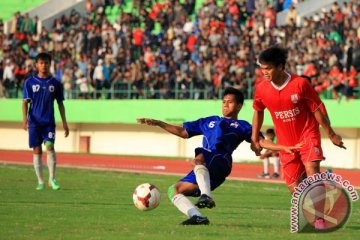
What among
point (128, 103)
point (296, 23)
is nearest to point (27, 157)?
point (128, 103)

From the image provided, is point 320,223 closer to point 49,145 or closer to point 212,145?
point 212,145

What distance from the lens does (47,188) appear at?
2017 centimetres

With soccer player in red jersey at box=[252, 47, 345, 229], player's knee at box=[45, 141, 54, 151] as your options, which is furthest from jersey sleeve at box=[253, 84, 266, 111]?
player's knee at box=[45, 141, 54, 151]

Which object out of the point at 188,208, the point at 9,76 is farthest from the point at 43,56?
the point at 9,76

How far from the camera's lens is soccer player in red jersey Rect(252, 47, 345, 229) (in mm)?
12127

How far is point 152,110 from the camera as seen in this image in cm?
3822

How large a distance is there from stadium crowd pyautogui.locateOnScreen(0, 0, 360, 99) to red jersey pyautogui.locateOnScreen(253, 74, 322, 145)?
18.1m

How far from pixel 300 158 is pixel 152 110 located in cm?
2572

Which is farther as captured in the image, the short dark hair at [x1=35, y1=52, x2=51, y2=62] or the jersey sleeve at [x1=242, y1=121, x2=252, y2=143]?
the short dark hair at [x1=35, y1=52, x2=51, y2=62]

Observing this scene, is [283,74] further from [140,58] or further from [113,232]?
[140,58]

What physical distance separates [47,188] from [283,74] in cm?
887

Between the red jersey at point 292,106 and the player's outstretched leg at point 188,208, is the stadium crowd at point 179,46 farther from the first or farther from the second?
the player's outstretched leg at point 188,208

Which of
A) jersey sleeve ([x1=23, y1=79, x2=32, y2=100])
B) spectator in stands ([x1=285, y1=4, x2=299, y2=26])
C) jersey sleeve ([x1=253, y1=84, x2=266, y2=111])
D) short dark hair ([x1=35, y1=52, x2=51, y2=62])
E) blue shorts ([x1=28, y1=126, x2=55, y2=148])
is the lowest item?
blue shorts ([x1=28, y1=126, x2=55, y2=148])

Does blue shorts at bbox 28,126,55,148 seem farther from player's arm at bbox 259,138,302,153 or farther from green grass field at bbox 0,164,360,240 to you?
player's arm at bbox 259,138,302,153
